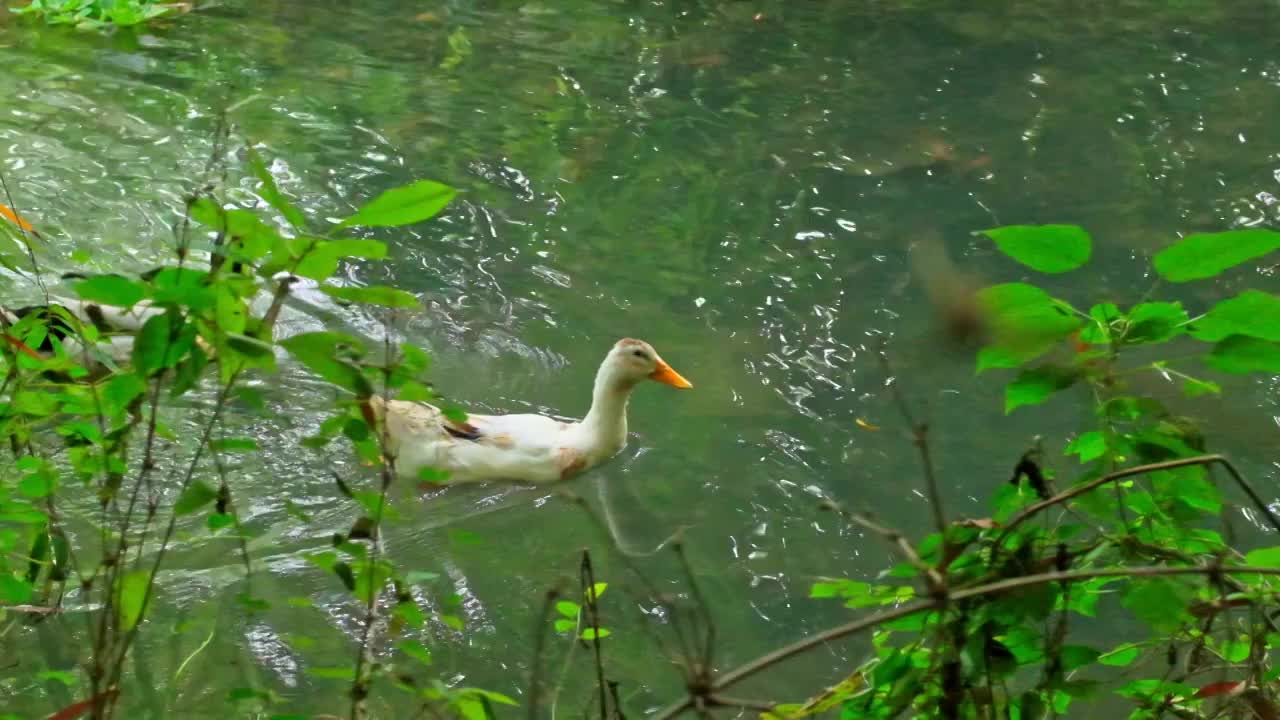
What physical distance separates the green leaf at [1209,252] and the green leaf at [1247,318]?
5cm

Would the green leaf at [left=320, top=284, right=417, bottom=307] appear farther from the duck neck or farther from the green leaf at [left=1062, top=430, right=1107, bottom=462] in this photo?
the duck neck

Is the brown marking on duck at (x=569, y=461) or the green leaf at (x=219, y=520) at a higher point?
the green leaf at (x=219, y=520)

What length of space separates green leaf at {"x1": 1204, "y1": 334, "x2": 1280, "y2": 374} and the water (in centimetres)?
36

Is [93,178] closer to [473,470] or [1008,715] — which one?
[473,470]

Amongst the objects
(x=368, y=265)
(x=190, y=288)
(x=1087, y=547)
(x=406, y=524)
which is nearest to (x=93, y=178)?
(x=368, y=265)

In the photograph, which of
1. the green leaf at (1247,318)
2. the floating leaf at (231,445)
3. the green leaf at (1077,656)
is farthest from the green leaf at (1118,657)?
the floating leaf at (231,445)

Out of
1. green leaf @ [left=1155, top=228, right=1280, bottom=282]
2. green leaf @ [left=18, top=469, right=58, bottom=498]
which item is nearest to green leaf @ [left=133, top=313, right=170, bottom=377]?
green leaf @ [left=18, top=469, right=58, bottom=498]

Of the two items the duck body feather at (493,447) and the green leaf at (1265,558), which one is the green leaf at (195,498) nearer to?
the green leaf at (1265,558)

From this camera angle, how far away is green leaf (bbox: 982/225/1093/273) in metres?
1.72

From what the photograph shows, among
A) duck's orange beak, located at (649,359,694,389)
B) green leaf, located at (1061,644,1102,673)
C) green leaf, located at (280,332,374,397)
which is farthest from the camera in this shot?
duck's orange beak, located at (649,359,694,389)

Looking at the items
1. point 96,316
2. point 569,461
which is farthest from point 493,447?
point 96,316

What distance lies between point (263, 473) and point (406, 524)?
0.59 m

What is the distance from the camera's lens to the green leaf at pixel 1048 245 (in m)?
1.72

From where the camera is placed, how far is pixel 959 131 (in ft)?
27.4
